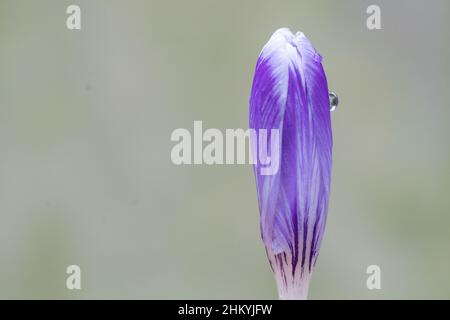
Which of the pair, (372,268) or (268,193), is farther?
(372,268)

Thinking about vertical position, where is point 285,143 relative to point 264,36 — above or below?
below

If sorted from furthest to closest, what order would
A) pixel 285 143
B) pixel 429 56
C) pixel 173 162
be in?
1. pixel 429 56
2. pixel 173 162
3. pixel 285 143

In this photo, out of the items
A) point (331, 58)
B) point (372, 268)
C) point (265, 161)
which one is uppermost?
point (331, 58)

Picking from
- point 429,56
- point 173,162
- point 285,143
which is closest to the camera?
point 285,143

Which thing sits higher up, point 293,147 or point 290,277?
point 293,147

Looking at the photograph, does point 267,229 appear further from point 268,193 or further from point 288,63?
point 288,63

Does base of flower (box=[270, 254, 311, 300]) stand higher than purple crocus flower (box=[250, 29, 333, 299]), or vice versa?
purple crocus flower (box=[250, 29, 333, 299])

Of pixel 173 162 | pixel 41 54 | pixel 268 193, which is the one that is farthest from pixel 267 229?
pixel 41 54

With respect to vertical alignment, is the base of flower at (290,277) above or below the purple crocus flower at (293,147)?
below
